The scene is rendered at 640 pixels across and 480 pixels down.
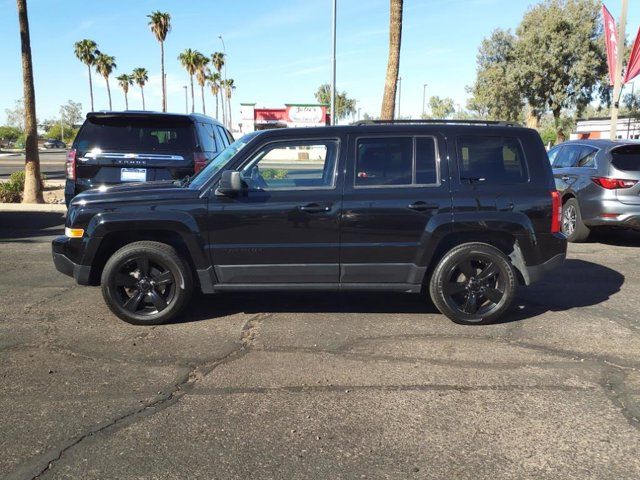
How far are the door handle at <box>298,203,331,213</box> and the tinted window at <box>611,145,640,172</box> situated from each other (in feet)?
18.6

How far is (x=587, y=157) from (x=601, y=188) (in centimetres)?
82

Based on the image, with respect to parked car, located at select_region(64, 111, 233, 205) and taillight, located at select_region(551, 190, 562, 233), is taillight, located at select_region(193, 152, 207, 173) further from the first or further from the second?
taillight, located at select_region(551, 190, 562, 233)

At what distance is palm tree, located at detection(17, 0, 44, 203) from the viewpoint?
13227 mm

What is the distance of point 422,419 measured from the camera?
3219 millimetres

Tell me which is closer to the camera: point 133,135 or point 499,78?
point 133,135

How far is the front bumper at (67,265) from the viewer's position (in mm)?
4762

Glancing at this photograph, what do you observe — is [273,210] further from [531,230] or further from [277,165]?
[531,230]

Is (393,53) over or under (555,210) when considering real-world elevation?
over

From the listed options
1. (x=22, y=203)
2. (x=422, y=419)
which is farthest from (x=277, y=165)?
(x=22, y=203)

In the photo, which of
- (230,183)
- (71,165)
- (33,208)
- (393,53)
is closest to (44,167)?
(33,208)

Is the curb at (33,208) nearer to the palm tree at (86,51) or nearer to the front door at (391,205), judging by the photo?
the front door at (391,205)

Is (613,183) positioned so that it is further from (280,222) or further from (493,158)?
(280,222)

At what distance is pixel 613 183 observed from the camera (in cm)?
799

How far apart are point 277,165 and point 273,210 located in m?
0.44
